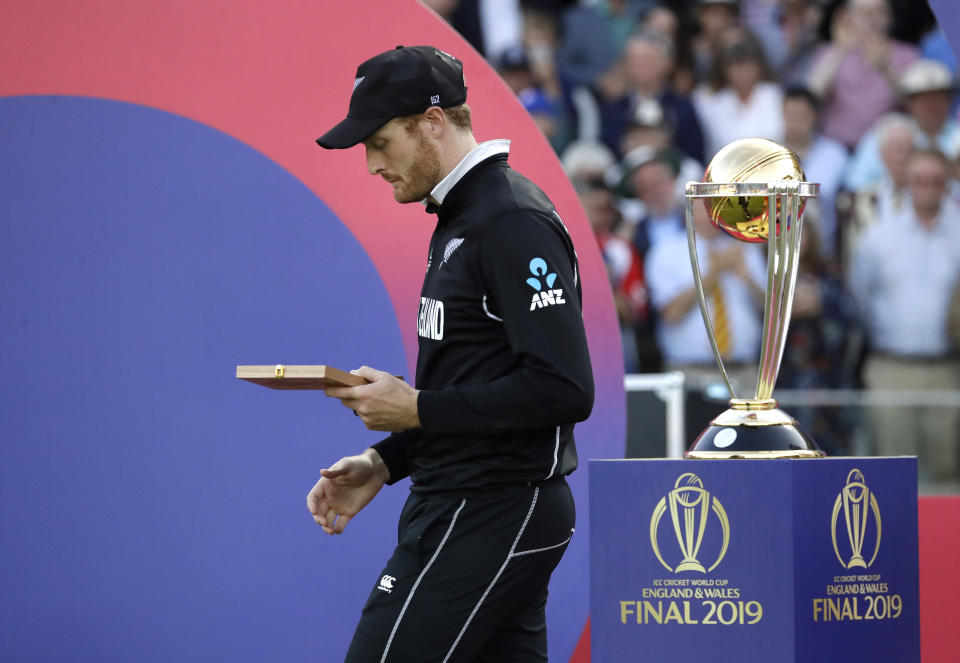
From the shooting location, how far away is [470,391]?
231cm

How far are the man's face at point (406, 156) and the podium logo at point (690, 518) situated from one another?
0.74m

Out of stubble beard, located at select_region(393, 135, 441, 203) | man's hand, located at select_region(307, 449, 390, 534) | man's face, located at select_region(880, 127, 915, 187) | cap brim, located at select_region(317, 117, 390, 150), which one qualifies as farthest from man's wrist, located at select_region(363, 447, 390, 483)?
man's face, located at select_region(880, 127, 915, 187)

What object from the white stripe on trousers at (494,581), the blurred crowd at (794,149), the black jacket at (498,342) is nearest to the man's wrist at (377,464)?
the black jacket at (498,342)

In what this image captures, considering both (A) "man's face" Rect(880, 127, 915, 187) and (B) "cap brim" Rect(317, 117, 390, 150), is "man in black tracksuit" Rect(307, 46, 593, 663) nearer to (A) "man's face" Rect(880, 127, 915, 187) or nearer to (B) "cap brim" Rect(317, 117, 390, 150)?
(B) "cap brim" Rect(317, 117, 390, 150)

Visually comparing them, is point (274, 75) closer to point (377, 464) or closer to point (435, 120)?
point (435, 120)

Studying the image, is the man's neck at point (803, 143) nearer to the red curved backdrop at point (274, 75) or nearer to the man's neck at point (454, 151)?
the red curved backdrop at point (274, 75)

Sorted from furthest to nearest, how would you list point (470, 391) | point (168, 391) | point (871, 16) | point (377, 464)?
point (871, 16) < point (168, 391) < point (377, 464) < point (470, 391)

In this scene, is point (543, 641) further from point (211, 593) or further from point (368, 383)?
point (211, 593)

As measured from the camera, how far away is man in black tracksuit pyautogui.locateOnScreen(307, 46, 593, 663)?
2.28m

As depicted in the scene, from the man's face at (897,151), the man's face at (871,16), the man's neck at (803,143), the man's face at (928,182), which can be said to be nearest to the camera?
the man's face at (928,182)

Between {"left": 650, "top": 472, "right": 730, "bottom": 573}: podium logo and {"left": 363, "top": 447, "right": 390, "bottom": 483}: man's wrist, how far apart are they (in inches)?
22.1

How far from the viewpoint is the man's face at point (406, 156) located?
2.46 metres

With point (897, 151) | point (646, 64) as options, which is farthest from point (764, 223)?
point (646, 64)

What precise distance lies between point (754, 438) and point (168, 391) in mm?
1648
